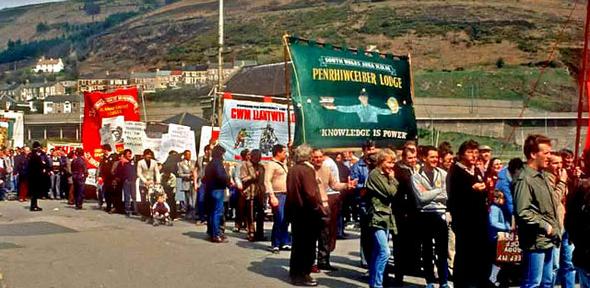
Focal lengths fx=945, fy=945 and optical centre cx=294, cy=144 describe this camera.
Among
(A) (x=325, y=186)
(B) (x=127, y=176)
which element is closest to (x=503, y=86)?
(B) (x=127, y=176)

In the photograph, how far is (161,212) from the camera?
1900 cm

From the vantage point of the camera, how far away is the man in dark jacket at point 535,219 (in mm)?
8422

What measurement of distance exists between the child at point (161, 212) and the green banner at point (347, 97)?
254 inches

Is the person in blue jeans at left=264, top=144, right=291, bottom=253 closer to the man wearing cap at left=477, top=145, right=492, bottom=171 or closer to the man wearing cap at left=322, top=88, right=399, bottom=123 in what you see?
the man wearing cap at left=322, top=88, right=399, bottom=123

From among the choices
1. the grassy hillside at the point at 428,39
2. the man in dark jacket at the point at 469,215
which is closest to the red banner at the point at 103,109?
the man in dark jacket at the point at 469,215

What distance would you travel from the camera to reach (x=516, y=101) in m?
92.1

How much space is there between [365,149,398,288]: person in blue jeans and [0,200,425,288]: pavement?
2.94 feet

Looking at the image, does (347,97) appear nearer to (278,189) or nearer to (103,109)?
(278,189)

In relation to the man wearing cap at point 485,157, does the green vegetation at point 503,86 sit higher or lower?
higher

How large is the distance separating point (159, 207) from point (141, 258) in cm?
552

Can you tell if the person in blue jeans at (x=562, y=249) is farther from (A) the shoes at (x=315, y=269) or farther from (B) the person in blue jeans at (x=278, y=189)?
(B) the person in blue jeans at (x=278, y=189)

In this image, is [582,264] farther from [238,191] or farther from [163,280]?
[238,191]

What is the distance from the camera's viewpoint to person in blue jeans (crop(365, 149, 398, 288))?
10.5 m

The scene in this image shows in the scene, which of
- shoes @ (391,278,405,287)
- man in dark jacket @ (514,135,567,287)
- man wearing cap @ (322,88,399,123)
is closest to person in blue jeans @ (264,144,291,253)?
man wearing cap @ (322,88,399,123)
